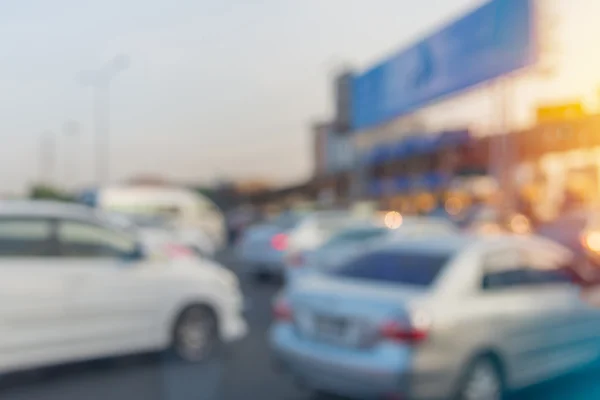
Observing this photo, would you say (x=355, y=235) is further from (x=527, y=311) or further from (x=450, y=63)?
(x=450, y=63)

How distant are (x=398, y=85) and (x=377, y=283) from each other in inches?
833

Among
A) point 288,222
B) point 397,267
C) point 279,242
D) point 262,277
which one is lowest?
point 262,277

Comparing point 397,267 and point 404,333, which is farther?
point 397,267

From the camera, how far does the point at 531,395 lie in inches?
233

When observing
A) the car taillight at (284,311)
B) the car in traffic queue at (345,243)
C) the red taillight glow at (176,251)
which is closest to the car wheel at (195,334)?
the red taillight glow at (176,251)

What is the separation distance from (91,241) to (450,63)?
17.0 m

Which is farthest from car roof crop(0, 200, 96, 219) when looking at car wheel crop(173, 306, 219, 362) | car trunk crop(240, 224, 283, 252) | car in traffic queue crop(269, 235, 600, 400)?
car trunk crop(240, 224, 283, 252)

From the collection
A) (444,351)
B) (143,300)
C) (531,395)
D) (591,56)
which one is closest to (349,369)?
(444,351)

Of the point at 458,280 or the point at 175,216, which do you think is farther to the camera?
the point at 175,216

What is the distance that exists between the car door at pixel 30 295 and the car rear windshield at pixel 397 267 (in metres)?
2.37

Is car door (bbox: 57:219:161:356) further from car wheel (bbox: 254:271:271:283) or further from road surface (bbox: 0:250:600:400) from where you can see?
car wheel (bbox: 254:271:271:283)

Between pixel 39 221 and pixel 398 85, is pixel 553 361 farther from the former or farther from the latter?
pixel 398 85

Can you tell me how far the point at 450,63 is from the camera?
22.0 meters

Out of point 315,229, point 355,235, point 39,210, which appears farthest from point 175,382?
point 315,229
